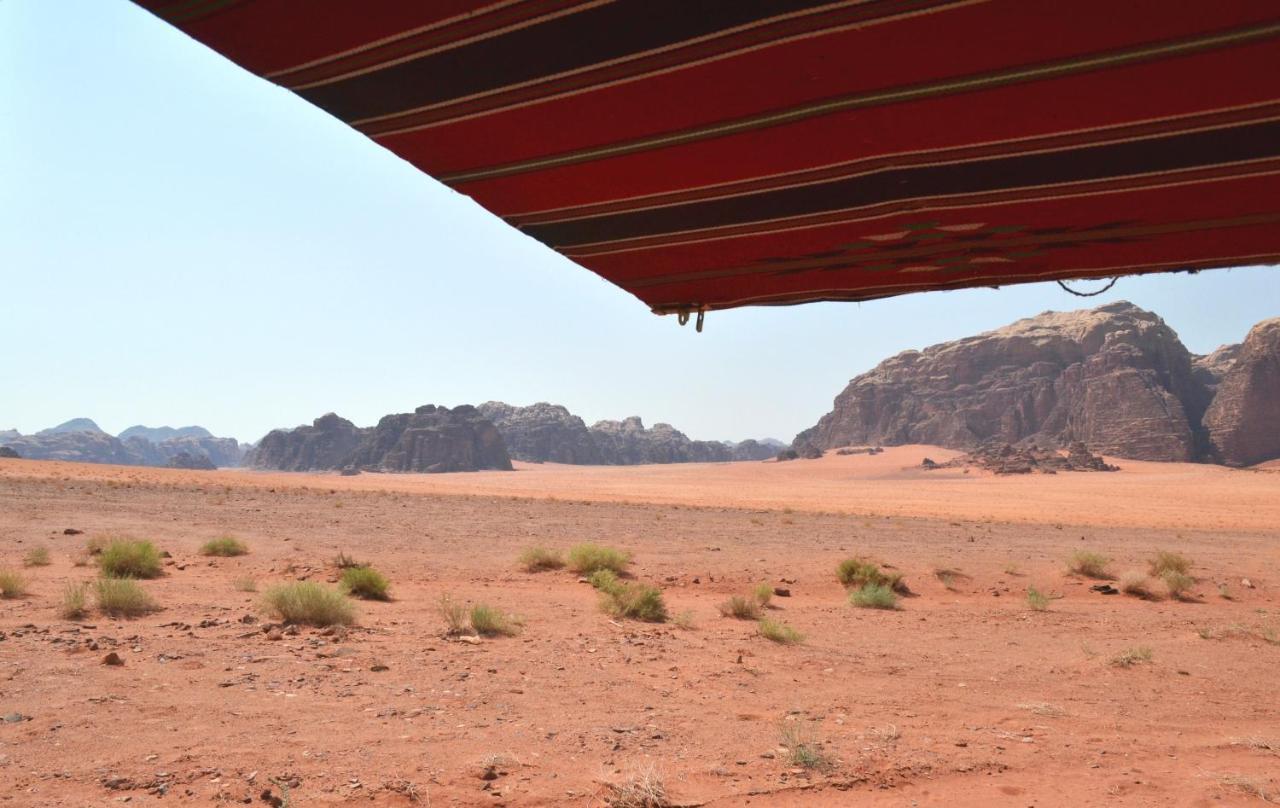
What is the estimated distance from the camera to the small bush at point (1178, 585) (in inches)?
417

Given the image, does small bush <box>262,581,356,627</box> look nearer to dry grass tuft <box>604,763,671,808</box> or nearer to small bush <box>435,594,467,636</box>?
small bush <box>435,594,467,636</box>

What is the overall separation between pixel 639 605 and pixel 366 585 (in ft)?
10.7

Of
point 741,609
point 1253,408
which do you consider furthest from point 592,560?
point 1253,408

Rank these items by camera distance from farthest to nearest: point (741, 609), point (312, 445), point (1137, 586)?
point (312, 445), point (1137, 586), point (741, 609)

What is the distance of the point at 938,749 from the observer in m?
4.48

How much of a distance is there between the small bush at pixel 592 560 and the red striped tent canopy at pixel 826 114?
32.5 ft

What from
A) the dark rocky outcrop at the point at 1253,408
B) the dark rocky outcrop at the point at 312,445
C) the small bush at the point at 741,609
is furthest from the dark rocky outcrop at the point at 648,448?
the small bush at the point at 741,609

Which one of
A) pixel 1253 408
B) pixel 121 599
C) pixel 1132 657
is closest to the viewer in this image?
pixel 1132 657

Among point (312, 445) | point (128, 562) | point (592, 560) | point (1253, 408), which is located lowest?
point (592, 560)

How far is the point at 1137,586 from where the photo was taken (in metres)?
10.7

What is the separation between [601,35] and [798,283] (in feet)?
4.79

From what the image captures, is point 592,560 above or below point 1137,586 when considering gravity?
above

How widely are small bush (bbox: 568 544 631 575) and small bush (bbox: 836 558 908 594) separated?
3.50m

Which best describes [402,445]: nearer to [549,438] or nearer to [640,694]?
[549,438]
